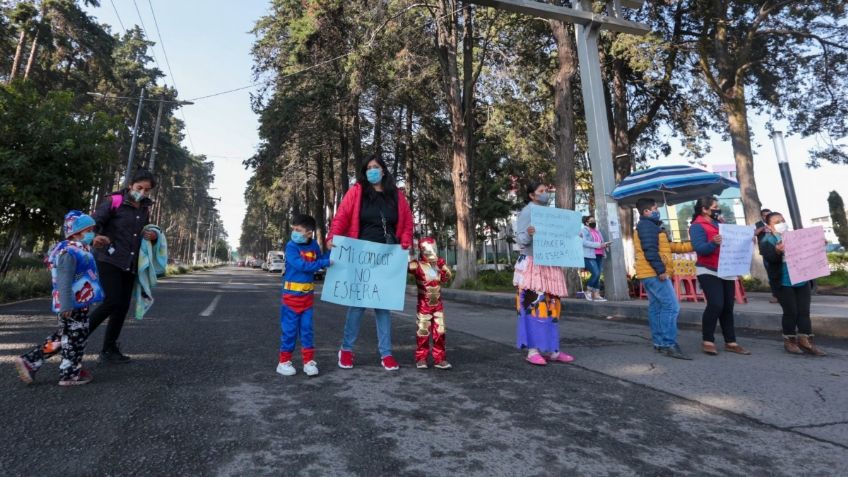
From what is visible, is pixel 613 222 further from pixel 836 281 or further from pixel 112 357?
pixel 112 357

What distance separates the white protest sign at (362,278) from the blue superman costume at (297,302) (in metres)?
0.19

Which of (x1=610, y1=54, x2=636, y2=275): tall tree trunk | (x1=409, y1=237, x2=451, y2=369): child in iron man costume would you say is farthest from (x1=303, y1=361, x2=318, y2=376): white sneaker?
(x1=610, y1=54, x2=636, y2=275): tall tree trunk

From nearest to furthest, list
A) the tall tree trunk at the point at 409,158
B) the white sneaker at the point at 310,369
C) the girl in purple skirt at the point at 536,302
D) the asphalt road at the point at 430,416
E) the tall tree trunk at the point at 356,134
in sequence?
the asphalt road at the point at 430,416
the white sneaker at the point at 310,369
the girl in purple skirt at the point at 536,302
the tall tree trunk at the point at 356,134
the tall tree trunk at the point at 409,158

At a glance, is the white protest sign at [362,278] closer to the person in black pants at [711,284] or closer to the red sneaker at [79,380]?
the red sneaker at [79,380]

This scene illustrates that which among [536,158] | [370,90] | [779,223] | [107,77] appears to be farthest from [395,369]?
[107,77]

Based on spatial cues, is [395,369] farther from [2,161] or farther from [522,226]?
[2,161]

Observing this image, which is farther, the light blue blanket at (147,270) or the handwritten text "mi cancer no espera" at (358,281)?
the light blue blanket at (147,270)

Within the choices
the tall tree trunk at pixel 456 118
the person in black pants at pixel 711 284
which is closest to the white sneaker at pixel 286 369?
the person in black pants at pixel 711 284

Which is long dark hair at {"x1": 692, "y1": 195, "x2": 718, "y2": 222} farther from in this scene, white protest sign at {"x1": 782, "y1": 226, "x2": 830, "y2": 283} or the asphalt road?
the asphalt road

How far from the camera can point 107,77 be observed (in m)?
27.1

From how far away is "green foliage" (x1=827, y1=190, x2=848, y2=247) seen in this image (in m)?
32.8

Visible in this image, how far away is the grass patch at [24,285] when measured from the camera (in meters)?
10.3

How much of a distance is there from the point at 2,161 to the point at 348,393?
1037cm

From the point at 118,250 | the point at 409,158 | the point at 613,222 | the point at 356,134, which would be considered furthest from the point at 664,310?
the point at 356,134
